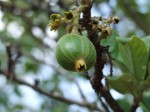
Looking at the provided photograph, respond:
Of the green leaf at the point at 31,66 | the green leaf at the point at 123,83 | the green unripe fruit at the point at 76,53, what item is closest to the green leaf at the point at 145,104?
the green leaf at the point at 123,83

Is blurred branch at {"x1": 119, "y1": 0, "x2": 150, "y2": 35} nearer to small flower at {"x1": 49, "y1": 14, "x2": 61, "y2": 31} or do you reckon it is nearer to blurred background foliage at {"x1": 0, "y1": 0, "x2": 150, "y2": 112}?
blurred background foliage at {"x1": 0, "y1": 0, "x2": 150, "y2": 112}

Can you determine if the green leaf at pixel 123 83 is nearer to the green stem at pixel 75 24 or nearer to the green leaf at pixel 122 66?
the green leaf at pixel 122 66

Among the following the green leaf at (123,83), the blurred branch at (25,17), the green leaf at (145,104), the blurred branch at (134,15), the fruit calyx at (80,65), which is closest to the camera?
the fruit calyx at (80,65)

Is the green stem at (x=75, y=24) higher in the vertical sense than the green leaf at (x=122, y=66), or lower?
lower

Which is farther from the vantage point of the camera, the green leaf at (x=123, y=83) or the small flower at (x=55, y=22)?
the green leaf at (x=123, y=83)

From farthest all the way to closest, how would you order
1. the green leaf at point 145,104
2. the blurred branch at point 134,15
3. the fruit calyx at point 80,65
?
the blurred branch at point 134,15 → the green leaf at point 145,104 → the fruit calyx at point 80,65

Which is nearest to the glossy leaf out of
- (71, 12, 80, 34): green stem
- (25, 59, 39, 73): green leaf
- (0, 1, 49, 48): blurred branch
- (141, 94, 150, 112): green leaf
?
(141, 94, 150, 112): green leaf

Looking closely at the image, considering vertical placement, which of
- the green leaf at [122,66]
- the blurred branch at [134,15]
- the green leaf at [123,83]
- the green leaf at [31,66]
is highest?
the blurred branch at [134,15]
